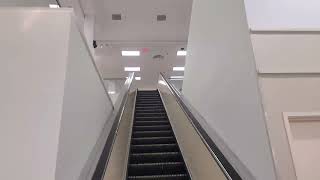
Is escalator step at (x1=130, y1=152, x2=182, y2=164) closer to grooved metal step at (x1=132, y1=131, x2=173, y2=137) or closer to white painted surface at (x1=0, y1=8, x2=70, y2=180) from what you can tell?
grooved metal step at (x1=132, y1=131, x2=173, y2=137)

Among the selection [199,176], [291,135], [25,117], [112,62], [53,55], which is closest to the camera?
[25,117]

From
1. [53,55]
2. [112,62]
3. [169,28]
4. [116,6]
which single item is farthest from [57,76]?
[112,62]

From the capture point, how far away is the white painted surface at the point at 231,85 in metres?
2.38

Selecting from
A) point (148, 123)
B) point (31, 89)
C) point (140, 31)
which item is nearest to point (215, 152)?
point (31, 89)

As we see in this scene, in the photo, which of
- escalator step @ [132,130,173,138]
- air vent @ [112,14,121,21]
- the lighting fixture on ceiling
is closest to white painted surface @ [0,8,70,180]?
escalator step @ [132,130,173,138]

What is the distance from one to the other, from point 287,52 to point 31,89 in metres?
2.11

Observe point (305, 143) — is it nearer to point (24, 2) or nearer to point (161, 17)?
point (24, 2)

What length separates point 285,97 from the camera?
7.97 feet

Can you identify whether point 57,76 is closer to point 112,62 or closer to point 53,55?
point 53,55

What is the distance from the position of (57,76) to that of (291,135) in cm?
186

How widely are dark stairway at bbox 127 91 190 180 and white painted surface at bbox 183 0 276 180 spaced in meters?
0.63

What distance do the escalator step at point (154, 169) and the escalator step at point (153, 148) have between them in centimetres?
58

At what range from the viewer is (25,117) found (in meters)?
1.78

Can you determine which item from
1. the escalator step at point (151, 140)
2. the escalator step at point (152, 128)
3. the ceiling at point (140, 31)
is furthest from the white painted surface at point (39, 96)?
the ceiling at point (140, 31)
